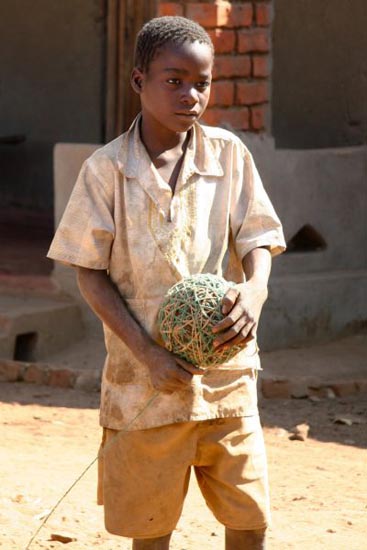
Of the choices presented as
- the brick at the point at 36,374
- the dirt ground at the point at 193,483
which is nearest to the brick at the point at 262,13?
the dirt ground at the point at 193,483

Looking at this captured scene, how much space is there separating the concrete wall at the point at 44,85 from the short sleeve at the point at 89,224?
296 inches

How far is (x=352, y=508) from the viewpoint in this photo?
15.6ft

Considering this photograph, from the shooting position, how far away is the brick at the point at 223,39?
6949mm

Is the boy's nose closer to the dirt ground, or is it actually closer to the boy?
the boy

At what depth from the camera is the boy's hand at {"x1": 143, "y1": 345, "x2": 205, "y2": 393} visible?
3033 mm

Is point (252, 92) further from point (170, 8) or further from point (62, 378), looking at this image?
point (62, 378)

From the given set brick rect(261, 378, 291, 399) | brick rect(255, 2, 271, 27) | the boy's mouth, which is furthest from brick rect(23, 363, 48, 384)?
the boy's mouth

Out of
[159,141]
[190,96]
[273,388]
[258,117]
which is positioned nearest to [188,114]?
[190,96]

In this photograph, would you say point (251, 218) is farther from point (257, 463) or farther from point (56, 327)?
point (56, 327)

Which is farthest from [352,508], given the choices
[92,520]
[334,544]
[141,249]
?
[141,249]

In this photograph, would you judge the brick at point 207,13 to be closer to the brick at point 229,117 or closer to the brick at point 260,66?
the brick at point 260,66

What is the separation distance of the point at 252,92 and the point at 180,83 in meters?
4.09

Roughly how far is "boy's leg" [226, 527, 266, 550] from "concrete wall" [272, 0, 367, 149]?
5.67 m

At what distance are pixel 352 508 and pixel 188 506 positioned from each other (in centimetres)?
63
